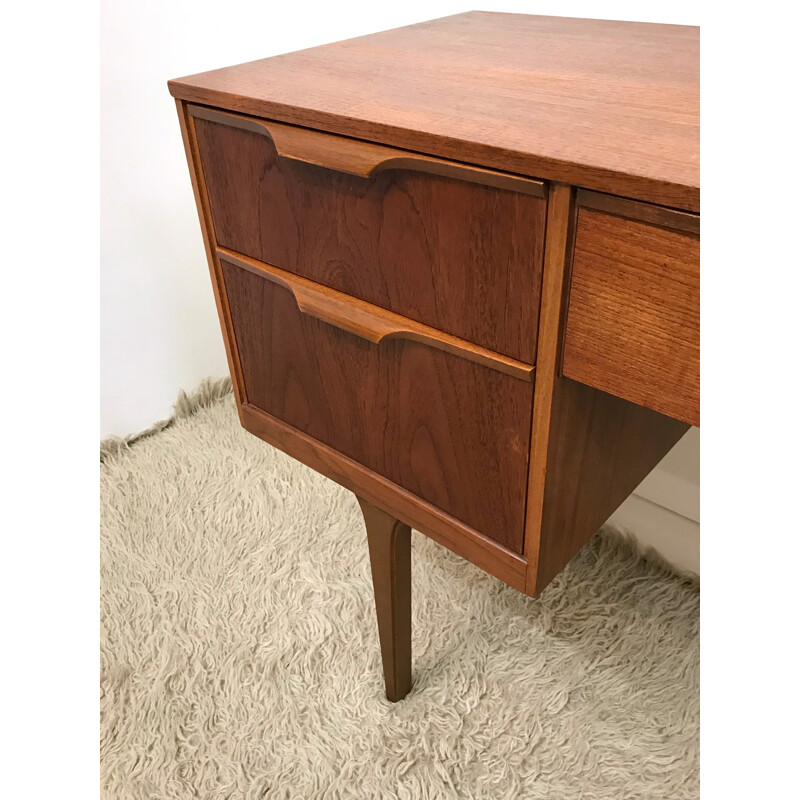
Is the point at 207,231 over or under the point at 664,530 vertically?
over

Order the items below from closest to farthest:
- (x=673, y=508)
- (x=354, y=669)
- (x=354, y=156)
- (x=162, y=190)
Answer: (x=354, y=156) < (x=354, y=669) < (x=673, y=508) < (x=162, y=190)

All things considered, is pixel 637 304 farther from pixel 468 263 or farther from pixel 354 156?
pixel 354 156

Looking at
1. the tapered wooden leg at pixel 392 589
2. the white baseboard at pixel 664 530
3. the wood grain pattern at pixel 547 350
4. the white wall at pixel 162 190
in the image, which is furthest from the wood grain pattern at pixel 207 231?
the white baseboard at pixel 664 530

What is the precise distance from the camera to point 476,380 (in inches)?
21.5

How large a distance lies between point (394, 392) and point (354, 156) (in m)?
0.20

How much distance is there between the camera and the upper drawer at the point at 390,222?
0.47 metres

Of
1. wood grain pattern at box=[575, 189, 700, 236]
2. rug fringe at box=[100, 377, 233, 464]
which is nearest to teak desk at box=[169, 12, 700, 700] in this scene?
wood grain pattern at box=[575, 189, 700, 236]

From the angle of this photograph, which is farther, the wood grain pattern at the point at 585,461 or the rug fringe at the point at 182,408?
the rug fringe at the point at 182,408

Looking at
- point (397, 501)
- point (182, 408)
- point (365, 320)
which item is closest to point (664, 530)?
point (397, 501)

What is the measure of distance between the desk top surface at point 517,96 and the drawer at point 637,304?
2 centimetres

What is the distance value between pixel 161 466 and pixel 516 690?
0.79 m

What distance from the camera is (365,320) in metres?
0.58

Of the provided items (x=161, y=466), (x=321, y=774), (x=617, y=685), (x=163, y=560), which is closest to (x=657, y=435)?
(x=617, y=685)

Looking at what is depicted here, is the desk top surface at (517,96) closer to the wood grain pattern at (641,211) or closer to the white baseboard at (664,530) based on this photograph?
the wood grain pattern at (641,211)
